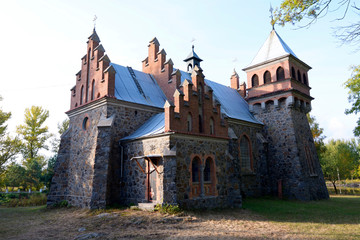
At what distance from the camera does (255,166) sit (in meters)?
23.7

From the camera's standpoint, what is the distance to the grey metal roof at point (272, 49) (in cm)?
2633

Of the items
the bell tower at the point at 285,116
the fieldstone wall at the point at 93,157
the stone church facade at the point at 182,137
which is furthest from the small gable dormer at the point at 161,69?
the bell tower at the point at 285,116

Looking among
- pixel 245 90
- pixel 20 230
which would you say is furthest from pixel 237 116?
pixel 20 230

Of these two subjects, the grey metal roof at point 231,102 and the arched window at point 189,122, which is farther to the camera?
the grey metal roof at point 231,102

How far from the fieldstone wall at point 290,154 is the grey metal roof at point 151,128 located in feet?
40.2

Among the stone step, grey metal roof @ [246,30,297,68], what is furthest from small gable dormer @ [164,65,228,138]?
grey metal roof @ [246,30,297,68]

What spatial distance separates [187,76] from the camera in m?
24.9

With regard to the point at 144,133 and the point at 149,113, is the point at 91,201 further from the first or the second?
the point at 149,113

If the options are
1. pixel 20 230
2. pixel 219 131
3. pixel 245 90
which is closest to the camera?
pixel 20 230

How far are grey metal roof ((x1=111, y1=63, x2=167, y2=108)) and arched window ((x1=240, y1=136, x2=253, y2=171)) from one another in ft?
27.4

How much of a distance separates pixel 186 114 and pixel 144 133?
2.95 meters

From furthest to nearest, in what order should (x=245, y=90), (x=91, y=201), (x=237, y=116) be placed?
(x=245, y=90)
(x=237, y=116)
(x=91, y=201)

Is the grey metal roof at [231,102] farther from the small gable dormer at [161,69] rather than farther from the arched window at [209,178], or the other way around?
the arched window at [209,178]

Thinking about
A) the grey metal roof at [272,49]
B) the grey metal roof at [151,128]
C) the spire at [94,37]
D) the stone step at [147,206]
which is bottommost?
the stone step at [147,206]
